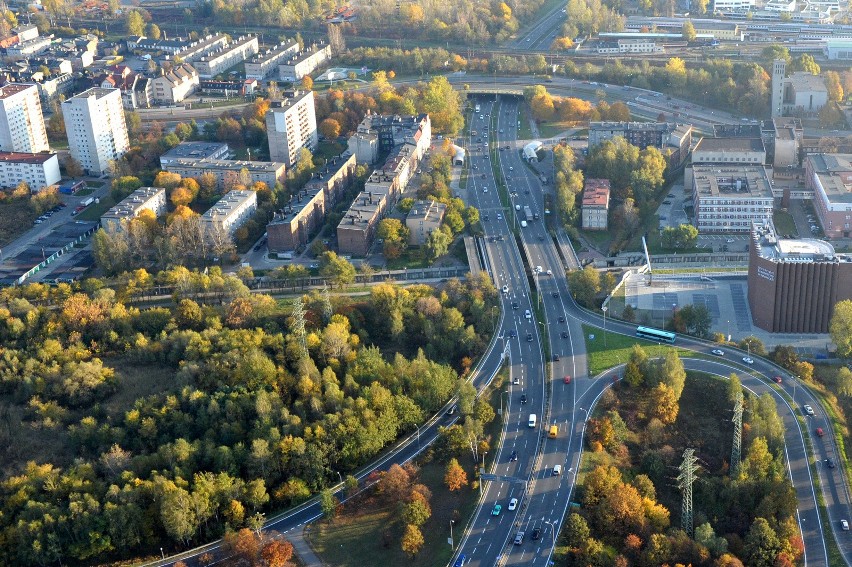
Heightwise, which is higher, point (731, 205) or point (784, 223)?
point (731, 205)

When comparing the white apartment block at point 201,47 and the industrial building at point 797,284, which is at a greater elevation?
the white apartment block at point 201,47

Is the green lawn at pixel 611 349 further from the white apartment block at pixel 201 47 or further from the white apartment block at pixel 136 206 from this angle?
the white apartment block at pixel 201 47

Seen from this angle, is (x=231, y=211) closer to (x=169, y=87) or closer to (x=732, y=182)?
(x=732, y=182)

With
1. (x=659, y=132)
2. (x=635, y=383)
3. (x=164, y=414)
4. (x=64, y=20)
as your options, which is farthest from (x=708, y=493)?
(x=64, y=20)

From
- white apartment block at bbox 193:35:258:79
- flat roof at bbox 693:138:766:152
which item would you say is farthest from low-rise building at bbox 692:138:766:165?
white apartment block at bbox 193:35:258:79

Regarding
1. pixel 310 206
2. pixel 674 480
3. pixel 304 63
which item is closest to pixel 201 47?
pixel 304 63

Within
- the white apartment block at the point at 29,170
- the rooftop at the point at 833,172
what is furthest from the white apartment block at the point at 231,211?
the rooftop at the point at 833,172

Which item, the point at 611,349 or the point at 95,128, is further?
the point at 95,128
